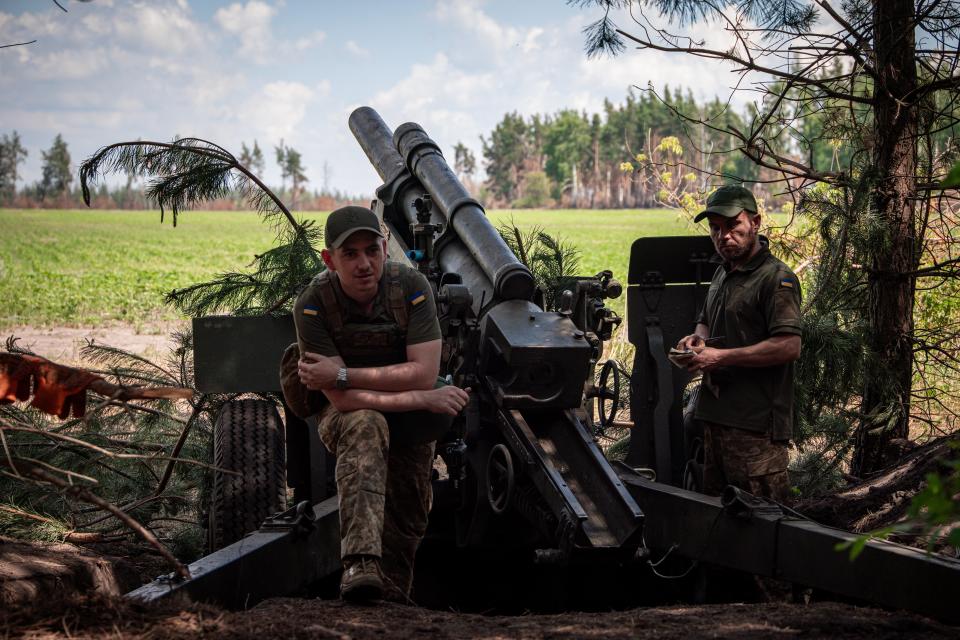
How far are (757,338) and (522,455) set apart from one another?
4.06 feet

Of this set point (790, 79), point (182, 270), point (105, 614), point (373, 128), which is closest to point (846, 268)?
point (790, 79)

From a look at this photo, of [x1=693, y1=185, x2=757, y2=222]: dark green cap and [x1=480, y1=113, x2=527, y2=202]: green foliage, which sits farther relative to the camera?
→ [x1=480, y1=113, x2=527, y2=202]: green foliage

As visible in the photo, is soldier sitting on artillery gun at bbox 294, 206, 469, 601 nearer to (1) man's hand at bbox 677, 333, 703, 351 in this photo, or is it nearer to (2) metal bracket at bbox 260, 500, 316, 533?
(2) metal bracket at bbox 260, 500, 316, 533

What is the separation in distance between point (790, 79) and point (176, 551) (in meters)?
4.31

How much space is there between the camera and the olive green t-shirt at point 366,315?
12.9 feet

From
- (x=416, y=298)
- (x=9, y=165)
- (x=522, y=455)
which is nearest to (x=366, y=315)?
(x=416, y=298)

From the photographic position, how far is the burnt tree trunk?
580 centimetres

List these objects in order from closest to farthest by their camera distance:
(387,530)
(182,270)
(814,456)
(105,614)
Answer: (105,614) → (387,530) → (814,456) → (182,270)

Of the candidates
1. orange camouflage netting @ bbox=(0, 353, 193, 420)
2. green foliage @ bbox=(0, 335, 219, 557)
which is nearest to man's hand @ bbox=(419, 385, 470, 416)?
orange camouflage netting @ bbox=(0, 353, 193, 420)

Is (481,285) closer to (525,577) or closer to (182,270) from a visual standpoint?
(525,577)

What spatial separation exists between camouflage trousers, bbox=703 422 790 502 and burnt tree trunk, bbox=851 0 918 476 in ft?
4.68

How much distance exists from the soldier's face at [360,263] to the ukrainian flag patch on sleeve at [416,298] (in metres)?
0.14

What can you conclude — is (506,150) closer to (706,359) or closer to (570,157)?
(570,157)

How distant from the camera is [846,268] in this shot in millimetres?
6047
